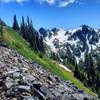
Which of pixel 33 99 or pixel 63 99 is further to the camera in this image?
pixel 63 99

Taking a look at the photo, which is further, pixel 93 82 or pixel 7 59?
pixel 93 82

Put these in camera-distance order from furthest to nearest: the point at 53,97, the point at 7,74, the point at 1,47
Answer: the point at 1,47 → the point at 7,74 → the point at 53,97

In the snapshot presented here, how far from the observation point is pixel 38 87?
40.2m

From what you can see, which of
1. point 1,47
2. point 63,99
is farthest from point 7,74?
point 1,47

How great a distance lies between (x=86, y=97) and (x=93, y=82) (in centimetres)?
12424

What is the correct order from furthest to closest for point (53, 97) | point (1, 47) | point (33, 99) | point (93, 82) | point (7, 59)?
point (93, 82), point (1, 47), point (7, 59), point (53, 97), point (33, 99)

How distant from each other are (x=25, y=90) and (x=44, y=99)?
208 cm

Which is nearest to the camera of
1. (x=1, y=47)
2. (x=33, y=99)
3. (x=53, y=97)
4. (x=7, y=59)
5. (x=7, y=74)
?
(x=33, y=99)

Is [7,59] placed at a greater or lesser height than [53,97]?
greater

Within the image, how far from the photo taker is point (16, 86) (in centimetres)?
3838

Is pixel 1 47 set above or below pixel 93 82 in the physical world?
above

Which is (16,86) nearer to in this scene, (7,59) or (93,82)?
(7,59)

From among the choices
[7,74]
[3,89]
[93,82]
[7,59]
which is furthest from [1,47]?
[93,82]

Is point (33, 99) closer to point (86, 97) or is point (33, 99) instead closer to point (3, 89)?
point (3, 89)
